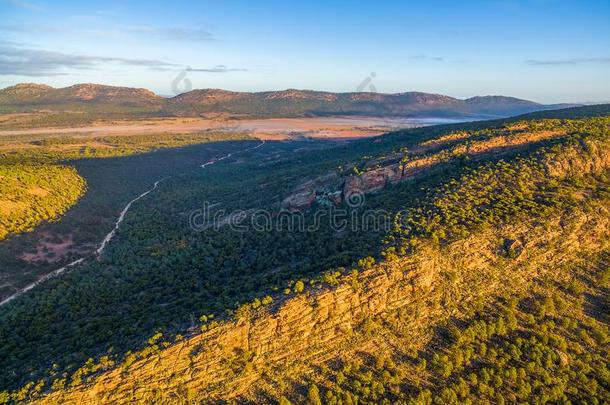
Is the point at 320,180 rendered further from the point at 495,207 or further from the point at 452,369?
the point at 452,369

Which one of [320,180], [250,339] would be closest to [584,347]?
[250,339]

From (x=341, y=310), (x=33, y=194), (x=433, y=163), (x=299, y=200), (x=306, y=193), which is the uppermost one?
(x=433, y=163)

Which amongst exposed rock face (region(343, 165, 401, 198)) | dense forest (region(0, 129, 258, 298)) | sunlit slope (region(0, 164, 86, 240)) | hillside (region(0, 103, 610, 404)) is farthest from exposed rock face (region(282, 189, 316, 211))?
sunlit slope (region(0, 164, 86, 240))

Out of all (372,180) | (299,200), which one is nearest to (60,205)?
(299,200)

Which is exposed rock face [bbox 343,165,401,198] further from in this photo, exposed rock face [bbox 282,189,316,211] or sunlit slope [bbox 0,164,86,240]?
sunlit slope [bbox 0,164,86,240]

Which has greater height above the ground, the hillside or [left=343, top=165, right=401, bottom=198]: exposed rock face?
[left=343, top=165, right=401, bottom=198]: exposed rock face

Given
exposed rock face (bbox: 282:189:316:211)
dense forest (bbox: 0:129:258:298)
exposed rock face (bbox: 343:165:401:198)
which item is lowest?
dense forest (bbox: 0:129:258:298)

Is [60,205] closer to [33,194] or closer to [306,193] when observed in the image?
[33,194]
